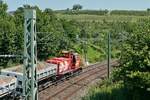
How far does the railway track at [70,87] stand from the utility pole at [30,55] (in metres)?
17.9

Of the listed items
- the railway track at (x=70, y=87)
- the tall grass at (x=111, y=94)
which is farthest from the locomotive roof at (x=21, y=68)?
the tall grass at (x=111, y=94)

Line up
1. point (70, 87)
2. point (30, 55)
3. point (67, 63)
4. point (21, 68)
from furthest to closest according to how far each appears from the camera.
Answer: point (67, 63) → point (70, 87) → point (21, 68) → point (30, 55)

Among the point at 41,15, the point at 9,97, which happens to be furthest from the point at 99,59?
the point at 9,97

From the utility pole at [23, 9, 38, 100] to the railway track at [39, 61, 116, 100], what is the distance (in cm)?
1786

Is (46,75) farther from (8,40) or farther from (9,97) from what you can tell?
(8,40)

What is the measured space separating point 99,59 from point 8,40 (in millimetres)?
25016

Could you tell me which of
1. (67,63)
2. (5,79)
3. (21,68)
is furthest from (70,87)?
(5,79)

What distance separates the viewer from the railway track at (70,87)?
119 ft

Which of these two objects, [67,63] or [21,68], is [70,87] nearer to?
[67,63]

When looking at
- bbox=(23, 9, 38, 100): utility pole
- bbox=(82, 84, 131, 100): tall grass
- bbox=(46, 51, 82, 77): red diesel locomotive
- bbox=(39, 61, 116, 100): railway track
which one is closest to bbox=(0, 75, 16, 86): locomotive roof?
bbox=(39, 61, 116, 100): railway track

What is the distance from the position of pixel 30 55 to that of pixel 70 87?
24.1 m

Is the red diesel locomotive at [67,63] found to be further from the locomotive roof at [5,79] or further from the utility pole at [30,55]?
the utility pole at [30,55]

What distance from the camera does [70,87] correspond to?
41.2 metres

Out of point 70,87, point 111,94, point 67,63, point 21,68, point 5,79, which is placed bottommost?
point 70,87
